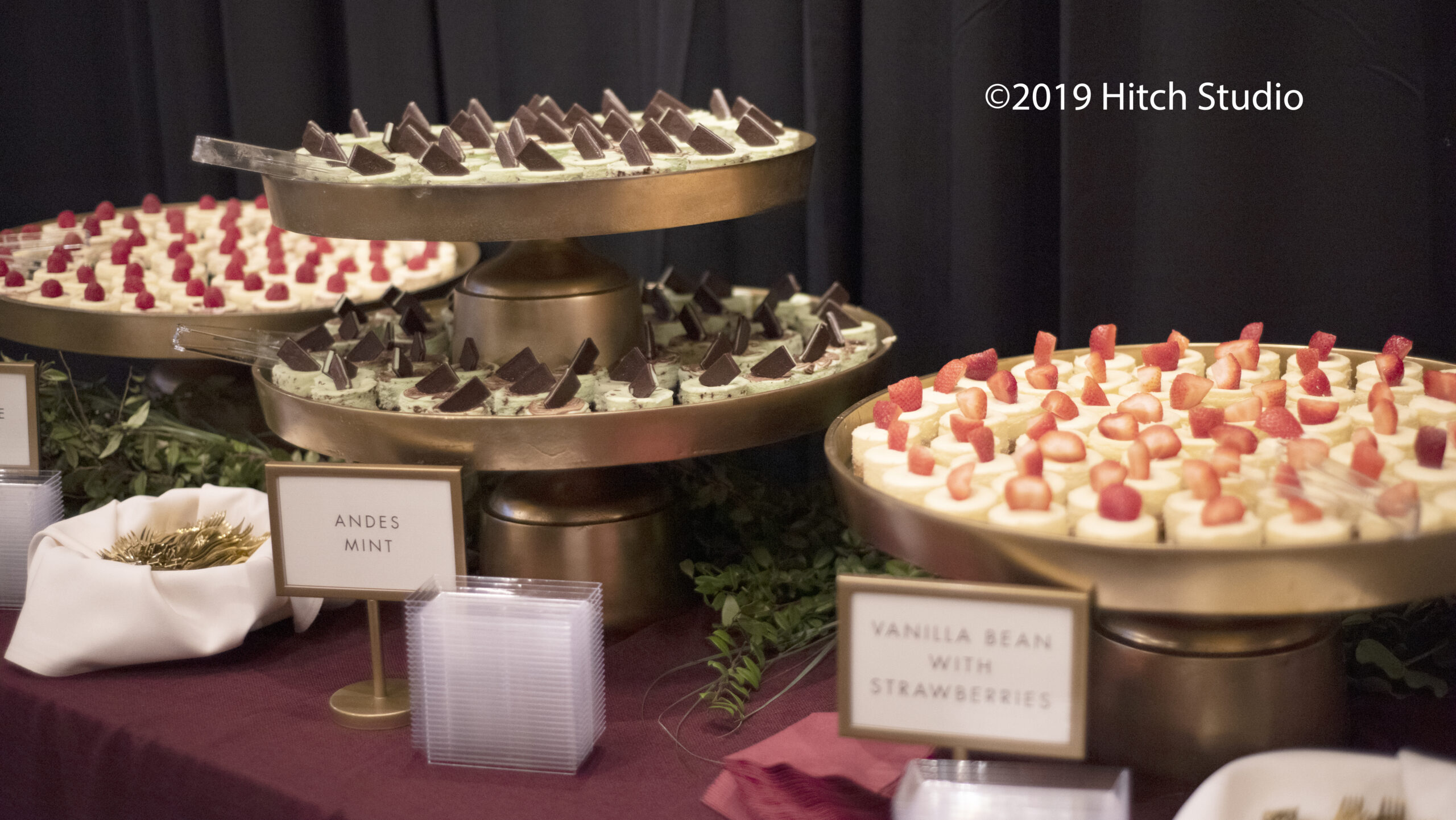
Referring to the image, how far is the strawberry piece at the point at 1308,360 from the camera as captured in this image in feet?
4.39

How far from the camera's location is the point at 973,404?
1.27 meters

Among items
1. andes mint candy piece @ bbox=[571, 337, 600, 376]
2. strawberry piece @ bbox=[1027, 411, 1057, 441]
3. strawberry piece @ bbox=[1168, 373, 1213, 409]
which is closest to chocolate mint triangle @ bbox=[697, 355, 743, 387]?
andes mint candy piece @ bbox=[571, 337, 600, 376]

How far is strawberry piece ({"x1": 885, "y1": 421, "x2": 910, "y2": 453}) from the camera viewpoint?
1.22 m

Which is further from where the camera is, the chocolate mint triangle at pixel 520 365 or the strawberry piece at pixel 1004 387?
the chocolate mint triangle at pixel 520 365

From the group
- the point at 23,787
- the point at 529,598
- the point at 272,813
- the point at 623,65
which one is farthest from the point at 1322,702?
the point at 623,65

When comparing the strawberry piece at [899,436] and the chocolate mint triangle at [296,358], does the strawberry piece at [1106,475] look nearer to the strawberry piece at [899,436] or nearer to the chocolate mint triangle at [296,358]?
the strawberry piece at [899,436]

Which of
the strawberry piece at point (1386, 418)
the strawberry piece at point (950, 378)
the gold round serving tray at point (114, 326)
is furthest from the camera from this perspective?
the gold round serving tray at point (114, 326)

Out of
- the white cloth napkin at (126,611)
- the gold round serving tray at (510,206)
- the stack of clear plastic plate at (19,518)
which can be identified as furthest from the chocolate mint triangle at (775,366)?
the stack of clear plastic plate at (19,518)

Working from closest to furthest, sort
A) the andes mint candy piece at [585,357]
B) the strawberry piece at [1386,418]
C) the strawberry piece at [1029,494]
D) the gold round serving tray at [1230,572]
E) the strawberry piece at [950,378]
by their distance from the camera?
1. the gold round serving tray at [1230,572]
2. the strawberry piece at [1029,494]
3. the strawberry piece at [1386,418]
4. the strawberry piece at [950,378]
5. the andes mint candy piece at [585,357]

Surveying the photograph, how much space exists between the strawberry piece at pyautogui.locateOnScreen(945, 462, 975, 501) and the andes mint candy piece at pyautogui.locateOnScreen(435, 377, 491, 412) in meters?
0.54

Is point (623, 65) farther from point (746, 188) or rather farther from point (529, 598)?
point (529, 598)

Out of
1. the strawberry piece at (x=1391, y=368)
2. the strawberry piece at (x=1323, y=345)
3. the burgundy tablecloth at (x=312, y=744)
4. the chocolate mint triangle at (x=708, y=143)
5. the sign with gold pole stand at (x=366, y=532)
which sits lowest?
the burgundy tablecloth at (x=312, y=744)

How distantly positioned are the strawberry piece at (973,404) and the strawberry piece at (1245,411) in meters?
0.22

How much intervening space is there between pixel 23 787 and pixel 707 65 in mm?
1568
